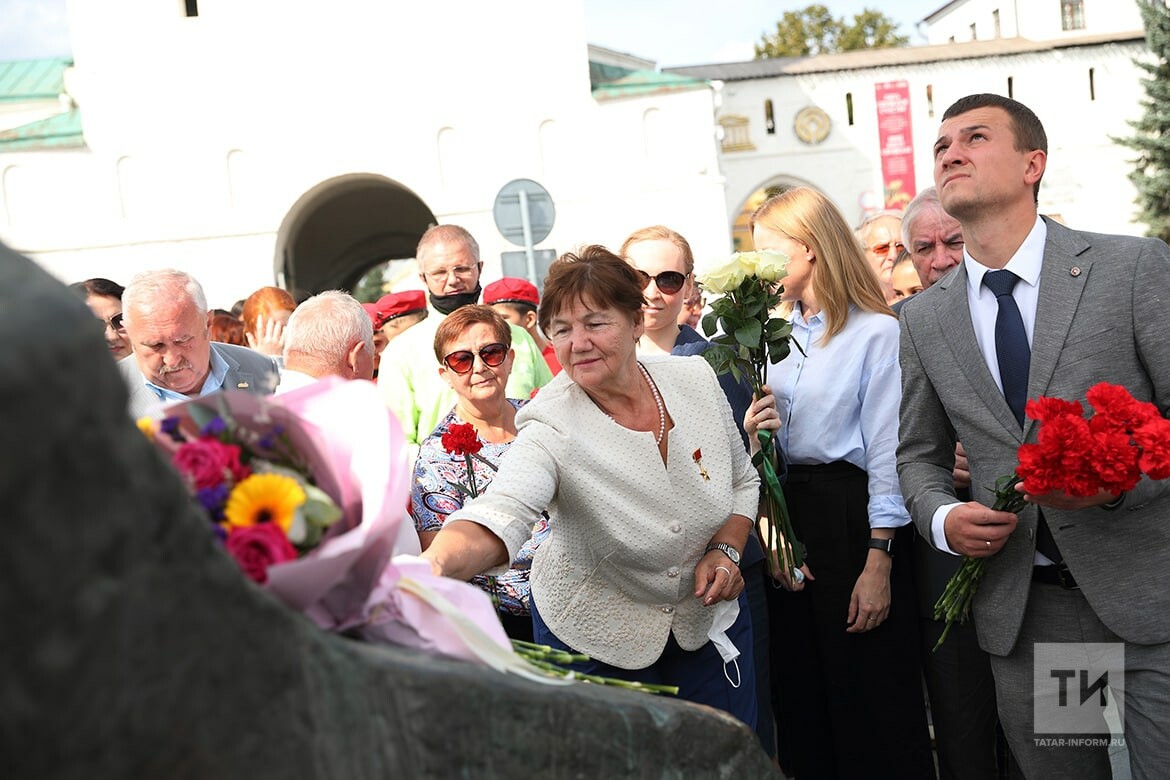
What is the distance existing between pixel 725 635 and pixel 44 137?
2666cm

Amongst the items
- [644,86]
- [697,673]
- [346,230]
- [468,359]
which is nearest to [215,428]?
[697,673]

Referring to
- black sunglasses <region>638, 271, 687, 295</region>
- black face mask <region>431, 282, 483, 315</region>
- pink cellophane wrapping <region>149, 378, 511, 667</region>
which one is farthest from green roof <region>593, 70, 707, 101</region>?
pink cellophane wrapping <region>149, 378, 511, 667</region>

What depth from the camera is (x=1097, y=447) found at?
114 inches

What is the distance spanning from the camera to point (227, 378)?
5.44 meters

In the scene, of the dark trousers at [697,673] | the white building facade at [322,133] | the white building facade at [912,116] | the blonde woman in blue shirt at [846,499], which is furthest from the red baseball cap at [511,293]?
the white building facade at [912,116]

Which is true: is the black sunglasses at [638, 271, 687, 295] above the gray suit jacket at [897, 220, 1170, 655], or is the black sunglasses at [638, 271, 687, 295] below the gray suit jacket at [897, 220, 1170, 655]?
above

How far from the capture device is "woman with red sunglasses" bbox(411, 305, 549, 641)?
15.8ft

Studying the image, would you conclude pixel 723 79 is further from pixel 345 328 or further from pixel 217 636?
pixel 217 636

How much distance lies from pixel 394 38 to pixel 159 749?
27334 millimetres

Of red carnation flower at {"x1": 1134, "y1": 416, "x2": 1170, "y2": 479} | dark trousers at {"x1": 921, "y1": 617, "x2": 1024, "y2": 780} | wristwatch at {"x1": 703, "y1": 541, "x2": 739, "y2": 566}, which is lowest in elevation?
dark trousers at {"x1": 921, "y1": 617, "x2": 1024, "y2": 780}

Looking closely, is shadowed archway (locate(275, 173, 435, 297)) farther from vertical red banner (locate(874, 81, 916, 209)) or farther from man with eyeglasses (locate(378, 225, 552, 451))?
man with eyeglasses (locate(378, 225, 552, 451))

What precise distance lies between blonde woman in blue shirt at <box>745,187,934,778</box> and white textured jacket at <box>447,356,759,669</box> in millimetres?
905

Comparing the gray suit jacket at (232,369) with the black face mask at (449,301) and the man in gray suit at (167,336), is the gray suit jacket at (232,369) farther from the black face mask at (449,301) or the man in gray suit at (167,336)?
the black face mask at (449,301)

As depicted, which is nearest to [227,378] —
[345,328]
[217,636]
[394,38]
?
[345,328]
